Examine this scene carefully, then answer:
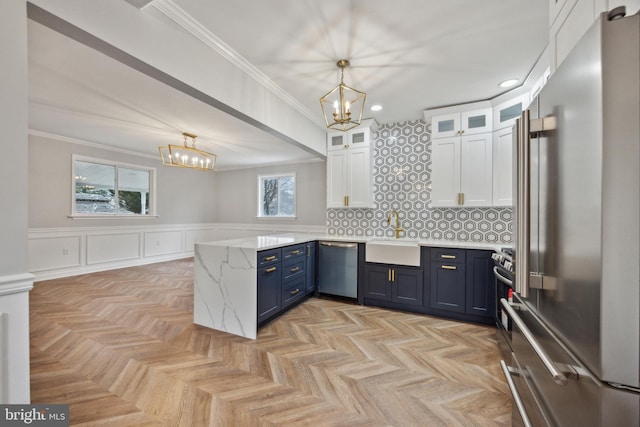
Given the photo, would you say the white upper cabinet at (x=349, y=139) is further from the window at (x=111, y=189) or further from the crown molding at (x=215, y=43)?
the window at (x=111, y=189)

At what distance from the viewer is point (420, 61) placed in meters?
2.51

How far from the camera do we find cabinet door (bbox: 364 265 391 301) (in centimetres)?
350

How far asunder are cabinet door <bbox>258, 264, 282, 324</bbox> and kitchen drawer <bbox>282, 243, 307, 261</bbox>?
190mm

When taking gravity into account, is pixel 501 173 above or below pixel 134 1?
below

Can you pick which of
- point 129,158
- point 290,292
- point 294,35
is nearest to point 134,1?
point 294,35

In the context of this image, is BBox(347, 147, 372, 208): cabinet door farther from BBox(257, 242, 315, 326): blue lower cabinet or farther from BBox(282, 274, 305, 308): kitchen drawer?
BBox(282, 274, 305, 308): kitchen drawer

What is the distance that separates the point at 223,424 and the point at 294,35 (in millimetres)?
2862

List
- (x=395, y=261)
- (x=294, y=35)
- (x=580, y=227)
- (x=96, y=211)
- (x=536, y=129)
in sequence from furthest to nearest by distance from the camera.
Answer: (x=96, y=211), (x=395, y=261), (x=294, y=35), (x=536, y=129), (x=580, y=227)

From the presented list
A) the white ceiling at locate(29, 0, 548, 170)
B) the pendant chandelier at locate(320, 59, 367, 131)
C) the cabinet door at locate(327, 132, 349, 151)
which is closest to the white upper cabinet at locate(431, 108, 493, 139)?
the white ceiling at locate(29, 0, 548, 170)

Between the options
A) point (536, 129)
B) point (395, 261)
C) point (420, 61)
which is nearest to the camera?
point (536, 129)

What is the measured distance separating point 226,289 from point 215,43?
7.75 feet

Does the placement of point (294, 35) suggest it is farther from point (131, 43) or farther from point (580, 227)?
point (580, 227)

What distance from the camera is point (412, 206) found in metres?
4.01

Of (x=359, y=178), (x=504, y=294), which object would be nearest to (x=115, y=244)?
(x=359, y=178)
